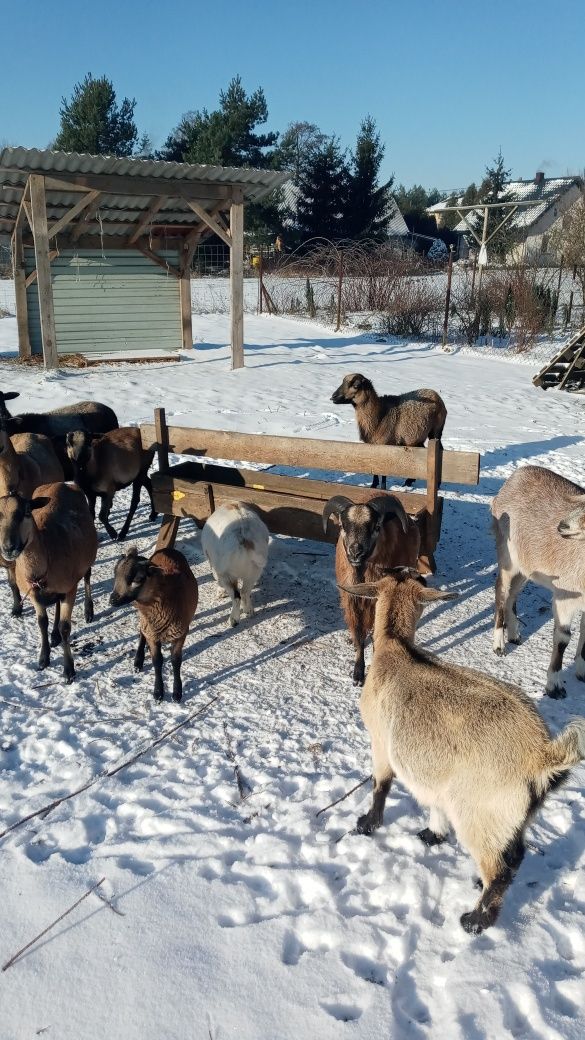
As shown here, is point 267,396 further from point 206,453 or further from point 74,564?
point 74,564

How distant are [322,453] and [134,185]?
30.2 feet

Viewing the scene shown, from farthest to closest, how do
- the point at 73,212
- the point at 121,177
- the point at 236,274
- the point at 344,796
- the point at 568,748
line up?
the point at 236,274 < the point at 121,177 < the point at 73,212 < the point at 344,796 < the point at 568,748

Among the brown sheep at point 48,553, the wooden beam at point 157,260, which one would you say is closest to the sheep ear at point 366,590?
the brown sheep at point 48,553

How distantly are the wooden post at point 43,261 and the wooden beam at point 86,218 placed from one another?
1.02 metres

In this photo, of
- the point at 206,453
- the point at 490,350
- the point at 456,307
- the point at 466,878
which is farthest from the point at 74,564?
the point at 456,307

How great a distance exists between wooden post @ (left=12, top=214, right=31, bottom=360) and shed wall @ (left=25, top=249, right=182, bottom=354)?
251 mm

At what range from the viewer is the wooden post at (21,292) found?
15750 mm

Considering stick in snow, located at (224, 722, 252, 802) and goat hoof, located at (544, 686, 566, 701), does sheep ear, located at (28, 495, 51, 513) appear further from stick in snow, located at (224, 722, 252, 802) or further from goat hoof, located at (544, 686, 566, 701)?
goat hoof, located at (544, 686, 566, 701)

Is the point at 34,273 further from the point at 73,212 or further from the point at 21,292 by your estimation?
the point at 73,212

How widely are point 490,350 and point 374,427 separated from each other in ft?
39.0

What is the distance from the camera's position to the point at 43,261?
520 inches

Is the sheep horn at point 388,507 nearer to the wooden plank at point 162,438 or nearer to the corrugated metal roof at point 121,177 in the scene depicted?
the wooden plank at point 162,438

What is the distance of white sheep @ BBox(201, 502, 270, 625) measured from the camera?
546 centimetres

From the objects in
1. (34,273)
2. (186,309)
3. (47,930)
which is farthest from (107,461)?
(186,309)
